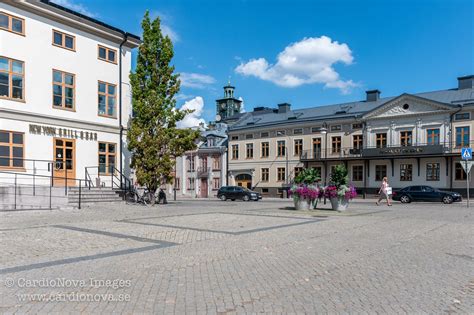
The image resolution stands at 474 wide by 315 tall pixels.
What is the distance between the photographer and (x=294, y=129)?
1951 inches

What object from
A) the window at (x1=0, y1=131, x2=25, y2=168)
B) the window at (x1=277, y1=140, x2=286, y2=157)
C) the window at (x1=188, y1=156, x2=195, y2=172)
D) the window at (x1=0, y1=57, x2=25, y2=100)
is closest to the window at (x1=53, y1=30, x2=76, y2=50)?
the window at (x1=0, y1=57, x2=25, y2=100)

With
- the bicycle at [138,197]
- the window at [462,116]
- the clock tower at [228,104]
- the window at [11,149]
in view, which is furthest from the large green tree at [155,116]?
the clock tower at [228,104]

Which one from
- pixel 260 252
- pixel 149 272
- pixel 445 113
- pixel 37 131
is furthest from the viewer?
pixel 445 113

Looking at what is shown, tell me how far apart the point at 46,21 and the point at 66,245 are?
1690 cm

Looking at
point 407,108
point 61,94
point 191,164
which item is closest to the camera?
point 61,94

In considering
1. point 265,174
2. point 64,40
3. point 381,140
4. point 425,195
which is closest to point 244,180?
point 265,174

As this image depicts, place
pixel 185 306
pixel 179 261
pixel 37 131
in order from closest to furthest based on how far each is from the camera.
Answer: pixel 185 306 → pixel 179 261 → pixel 37 131

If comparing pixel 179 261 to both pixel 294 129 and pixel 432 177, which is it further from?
pixel 294 129

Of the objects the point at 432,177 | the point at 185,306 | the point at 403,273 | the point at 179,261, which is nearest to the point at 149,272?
the point at 179,261

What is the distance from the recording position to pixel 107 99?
2444 centimetres

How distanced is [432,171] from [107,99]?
102 feet

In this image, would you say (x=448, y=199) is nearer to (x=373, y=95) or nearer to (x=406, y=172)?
(x=406, y=172)

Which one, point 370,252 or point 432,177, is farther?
point 432,177

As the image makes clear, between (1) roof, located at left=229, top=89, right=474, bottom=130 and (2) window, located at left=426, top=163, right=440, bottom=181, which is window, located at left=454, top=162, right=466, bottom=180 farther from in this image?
(1) roof, located at left=229, top=89, right=474, bottom=130
